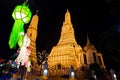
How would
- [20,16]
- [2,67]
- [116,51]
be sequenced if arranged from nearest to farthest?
1. [116,51]
2. [20,16]
3. [2,67]

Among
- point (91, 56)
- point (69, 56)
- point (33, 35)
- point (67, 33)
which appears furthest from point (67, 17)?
point (91, 56)

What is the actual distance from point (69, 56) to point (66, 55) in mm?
887

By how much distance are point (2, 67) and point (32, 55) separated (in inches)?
533

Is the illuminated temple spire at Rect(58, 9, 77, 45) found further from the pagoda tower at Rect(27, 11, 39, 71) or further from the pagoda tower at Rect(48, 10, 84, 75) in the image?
the pagoda tower at Rect(27, 11, 39, 71)

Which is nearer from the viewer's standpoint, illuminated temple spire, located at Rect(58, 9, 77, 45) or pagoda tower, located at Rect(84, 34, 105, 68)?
pagoda tower, located at Rect(84, 34, 105, 68)

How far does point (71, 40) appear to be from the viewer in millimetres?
44938

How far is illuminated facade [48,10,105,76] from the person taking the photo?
3754 centimetres

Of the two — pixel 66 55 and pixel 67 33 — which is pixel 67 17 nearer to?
pixel 67 33

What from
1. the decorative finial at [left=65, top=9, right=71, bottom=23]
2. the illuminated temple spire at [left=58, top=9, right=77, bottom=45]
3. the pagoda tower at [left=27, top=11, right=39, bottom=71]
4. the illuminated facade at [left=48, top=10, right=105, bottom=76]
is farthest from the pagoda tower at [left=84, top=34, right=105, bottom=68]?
the decorative finial at [left=65, top=9, right=71, bottom=23]

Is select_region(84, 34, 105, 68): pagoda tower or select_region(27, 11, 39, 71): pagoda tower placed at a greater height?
select_region(27, 11, 39, 71): pagoda tower

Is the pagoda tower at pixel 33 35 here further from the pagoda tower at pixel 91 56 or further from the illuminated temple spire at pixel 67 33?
the pagoda tower at pixel 91 56

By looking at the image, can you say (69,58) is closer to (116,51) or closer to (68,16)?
(68,16)

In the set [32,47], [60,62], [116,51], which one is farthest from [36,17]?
[116,51]

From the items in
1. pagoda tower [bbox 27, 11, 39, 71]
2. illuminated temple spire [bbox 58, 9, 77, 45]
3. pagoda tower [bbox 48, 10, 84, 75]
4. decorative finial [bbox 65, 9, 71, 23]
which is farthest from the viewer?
decorative finial [bbox 65, 9, 71, 23]
